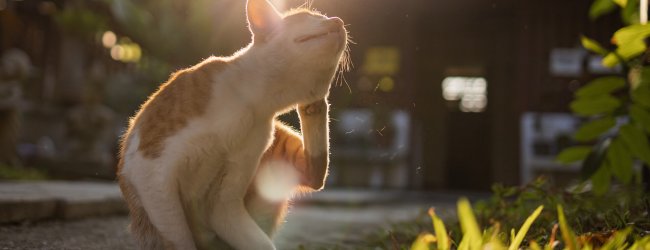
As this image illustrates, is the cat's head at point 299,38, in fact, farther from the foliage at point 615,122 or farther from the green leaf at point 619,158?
the green leaf at point 619,158

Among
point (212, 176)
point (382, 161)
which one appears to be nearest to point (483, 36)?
point (382, 161)

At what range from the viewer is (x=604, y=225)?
2555 millimetres

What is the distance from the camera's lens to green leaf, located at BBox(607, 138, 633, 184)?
94.5 inches

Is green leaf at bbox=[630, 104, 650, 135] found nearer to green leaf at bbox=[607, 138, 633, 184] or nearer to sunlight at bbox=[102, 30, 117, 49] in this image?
green leaf at bbox=[607, 138, 633, 184]

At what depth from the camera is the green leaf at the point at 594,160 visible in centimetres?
250

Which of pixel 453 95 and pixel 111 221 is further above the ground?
pixel 111 221

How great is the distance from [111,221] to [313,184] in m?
2.46

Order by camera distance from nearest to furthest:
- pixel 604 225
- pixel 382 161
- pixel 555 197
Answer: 1. pixel 604 225
2. pixel 555 197
3. pixel 382 161

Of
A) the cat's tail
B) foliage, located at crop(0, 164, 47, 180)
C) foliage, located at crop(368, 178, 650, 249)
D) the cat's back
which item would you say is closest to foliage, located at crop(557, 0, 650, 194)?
foliage, located at crop(368, 178, 650, 249)

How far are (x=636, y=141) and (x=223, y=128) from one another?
5.04 feet

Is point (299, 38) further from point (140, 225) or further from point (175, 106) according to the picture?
point (140, 225)

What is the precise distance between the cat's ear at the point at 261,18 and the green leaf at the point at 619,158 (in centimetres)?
144

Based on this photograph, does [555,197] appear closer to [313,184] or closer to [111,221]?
[313,184]

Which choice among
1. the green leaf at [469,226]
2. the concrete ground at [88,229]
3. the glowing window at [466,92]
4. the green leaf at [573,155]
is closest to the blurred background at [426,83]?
the glowing window at [466,92]
